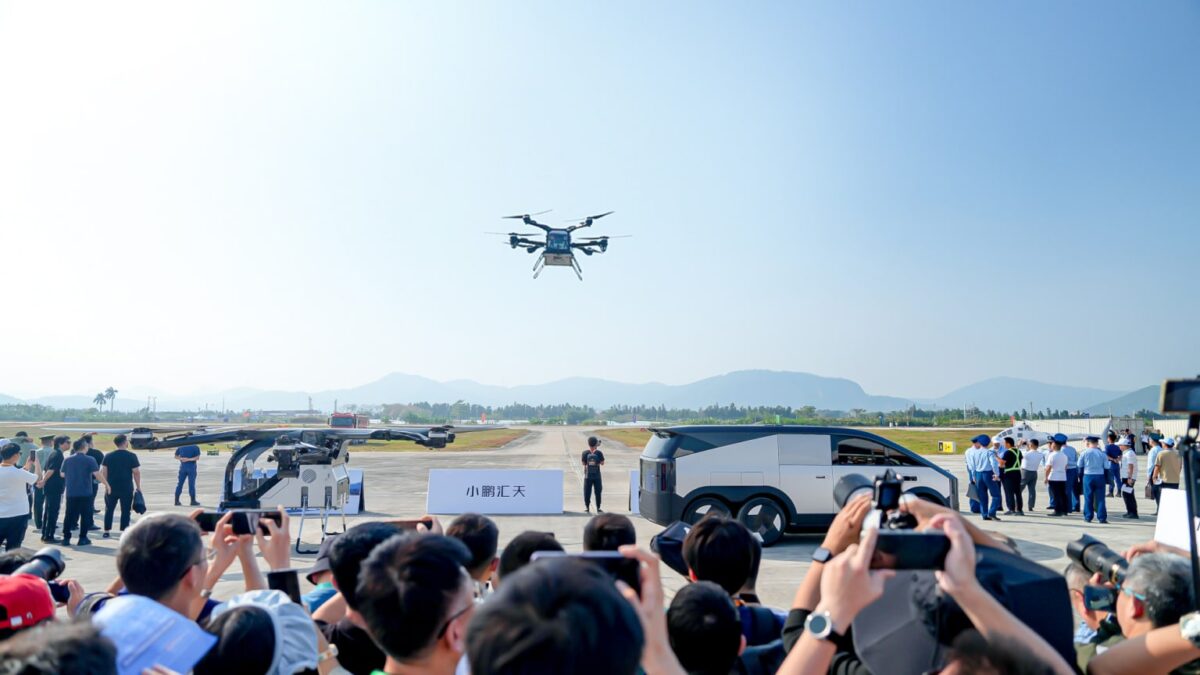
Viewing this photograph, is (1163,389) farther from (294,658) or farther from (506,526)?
(506,526)

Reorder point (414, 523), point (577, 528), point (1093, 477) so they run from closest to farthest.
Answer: point (414, 523), point (577, 528), point (1093, 477)

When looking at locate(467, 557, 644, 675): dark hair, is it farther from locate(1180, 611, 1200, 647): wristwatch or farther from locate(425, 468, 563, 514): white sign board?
locate(425, 468, 563, 514): white sign board

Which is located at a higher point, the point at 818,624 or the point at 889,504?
the point at 889,504

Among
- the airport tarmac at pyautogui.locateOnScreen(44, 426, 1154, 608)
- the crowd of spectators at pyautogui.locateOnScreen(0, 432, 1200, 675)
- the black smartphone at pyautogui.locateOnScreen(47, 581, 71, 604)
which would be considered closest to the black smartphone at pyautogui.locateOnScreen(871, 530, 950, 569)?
the crowd of spectators at pyautogui.locateOnScreen(0, 432, 1200, 675)

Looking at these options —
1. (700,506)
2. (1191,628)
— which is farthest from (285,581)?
(700,506)

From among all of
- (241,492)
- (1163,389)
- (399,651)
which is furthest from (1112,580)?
(241,492)

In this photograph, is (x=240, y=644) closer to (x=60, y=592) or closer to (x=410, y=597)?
(x=410, y=597)
